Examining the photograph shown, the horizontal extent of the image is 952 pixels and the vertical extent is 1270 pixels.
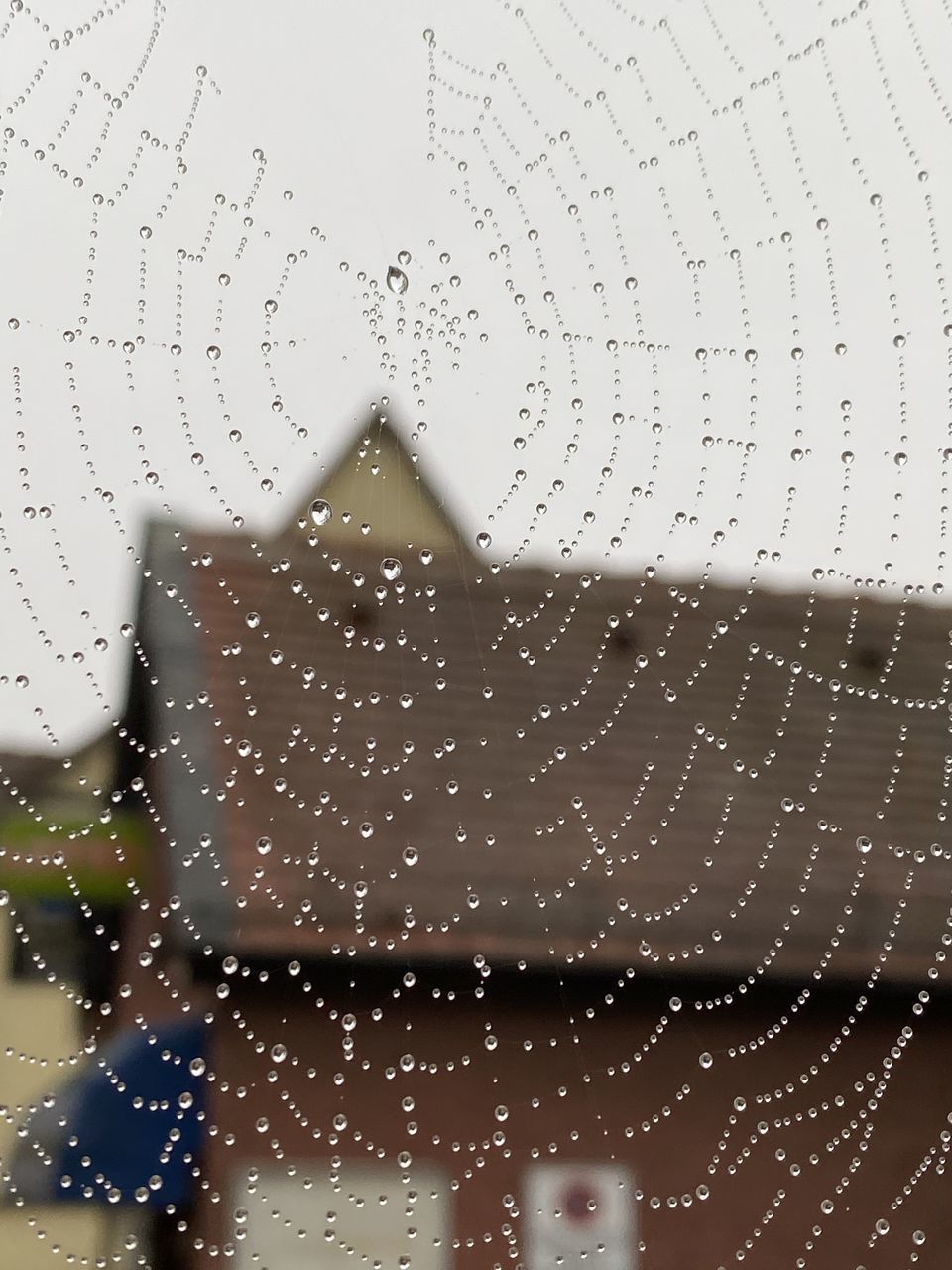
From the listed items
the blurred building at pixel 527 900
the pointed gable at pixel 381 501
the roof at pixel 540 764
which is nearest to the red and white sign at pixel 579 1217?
the blurred building at pixel 527 900

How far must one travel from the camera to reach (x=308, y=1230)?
0.78m

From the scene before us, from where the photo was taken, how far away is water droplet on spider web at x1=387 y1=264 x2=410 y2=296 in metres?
0.96

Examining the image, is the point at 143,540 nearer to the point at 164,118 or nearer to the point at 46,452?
the point at 46,452

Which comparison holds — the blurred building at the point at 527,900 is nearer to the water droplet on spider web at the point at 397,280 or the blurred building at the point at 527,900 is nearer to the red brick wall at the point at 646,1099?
the red brick wall at the point at 646,1099

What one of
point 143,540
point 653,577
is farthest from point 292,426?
point 653,577

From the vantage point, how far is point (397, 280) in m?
0.96

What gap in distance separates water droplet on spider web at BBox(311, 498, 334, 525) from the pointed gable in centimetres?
1

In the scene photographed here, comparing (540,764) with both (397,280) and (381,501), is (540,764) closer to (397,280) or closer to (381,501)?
(381,501)

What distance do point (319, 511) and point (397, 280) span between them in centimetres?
20

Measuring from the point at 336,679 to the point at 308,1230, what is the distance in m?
A: 0.33

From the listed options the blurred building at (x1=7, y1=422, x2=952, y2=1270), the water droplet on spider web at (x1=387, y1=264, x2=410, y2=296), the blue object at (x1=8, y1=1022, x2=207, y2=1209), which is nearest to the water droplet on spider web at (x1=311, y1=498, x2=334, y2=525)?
the blurred building at (x1=7, y1=422, x2=952, y2=1270)

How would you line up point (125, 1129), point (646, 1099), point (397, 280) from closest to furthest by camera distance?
point (125, 1129), point (646, 1099), point (397, 280)

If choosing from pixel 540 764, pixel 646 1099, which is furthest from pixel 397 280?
pixel 646 1099

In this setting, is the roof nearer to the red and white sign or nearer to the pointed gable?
the pointed gable
